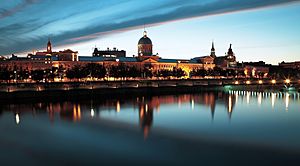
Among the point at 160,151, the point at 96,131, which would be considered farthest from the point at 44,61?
the point at 160,151

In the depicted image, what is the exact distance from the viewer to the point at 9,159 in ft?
46.2

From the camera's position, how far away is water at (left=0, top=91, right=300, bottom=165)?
46.2 ft

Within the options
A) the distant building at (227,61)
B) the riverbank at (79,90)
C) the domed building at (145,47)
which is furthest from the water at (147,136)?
the distant building at (227,61)

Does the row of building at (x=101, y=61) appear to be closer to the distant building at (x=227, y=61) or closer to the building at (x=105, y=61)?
the building at (x=105, y=61)

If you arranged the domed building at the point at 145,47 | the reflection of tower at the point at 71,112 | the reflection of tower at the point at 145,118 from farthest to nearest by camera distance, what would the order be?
the domed building at the point at 145,47
the reflection of tower at the point at 71,112
the reflection of tower at the point at 145,118

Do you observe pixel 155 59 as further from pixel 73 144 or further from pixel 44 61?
pixel 73 144

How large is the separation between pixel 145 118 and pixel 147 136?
22.4ft

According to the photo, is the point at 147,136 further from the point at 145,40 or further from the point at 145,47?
the point at 145,40

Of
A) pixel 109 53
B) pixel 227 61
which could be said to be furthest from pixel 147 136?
pixel 227 61

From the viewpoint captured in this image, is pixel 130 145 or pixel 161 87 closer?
pixel 130 145

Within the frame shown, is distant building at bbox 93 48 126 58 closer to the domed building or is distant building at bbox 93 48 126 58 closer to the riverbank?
the domed building

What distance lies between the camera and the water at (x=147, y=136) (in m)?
14.1

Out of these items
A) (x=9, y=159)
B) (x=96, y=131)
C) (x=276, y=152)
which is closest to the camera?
(x=9, y=159)

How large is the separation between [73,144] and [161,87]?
33684mm
